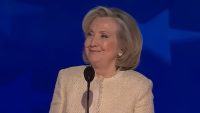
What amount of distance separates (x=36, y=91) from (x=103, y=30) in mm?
824

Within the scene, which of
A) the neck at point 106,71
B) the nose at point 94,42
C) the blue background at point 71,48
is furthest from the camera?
the blue background at point 71,48

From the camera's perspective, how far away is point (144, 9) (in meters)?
2.08

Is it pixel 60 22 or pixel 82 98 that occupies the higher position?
pixel 60 22

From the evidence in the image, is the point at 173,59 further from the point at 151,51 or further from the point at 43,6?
the point at 43,6

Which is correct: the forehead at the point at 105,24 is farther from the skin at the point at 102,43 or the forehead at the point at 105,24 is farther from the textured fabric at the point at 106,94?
the textured fabric at the point at 106,94

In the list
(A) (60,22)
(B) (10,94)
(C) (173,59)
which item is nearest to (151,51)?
(C) (173,59)

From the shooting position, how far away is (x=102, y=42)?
1464mm

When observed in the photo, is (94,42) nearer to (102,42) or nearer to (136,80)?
(102,42)

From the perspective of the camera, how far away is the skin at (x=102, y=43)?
1.46m

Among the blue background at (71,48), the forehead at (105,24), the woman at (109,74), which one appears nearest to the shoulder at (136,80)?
the woman at (109,74)

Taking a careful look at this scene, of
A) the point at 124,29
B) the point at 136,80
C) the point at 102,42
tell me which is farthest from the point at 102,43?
the point at 136,80

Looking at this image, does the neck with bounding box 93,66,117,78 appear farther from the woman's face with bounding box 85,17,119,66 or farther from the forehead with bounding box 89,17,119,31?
the forehead with bounding box 89,17,119,31

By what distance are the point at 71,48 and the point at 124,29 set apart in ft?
2.13

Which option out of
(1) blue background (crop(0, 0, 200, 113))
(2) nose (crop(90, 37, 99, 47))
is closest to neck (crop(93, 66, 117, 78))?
(2) nose (crop(90, 37, 99, 47))
